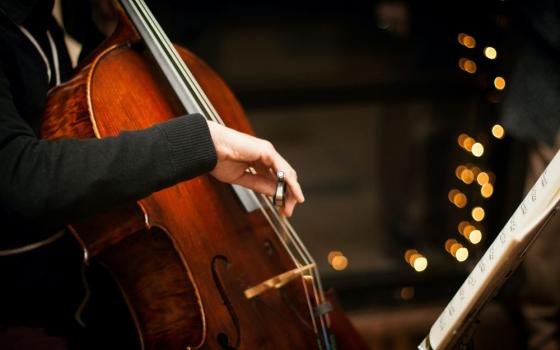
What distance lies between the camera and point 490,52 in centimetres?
160

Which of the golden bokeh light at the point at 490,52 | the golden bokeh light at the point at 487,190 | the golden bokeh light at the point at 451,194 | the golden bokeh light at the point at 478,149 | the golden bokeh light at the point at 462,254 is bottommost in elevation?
the golden bokeh light at the point at 462,254

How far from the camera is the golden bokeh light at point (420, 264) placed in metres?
1.78

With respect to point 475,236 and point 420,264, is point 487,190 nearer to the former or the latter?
point 475,236

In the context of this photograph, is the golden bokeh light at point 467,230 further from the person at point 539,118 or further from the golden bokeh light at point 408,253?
the person at point 539,118

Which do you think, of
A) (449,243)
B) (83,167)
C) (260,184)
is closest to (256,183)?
(260,184)

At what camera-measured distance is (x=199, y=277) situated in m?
0.78

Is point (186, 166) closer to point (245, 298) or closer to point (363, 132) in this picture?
point (245, 298)

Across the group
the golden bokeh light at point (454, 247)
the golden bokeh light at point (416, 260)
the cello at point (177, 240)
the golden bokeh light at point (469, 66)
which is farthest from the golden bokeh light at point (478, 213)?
the cello at point (177, 240)

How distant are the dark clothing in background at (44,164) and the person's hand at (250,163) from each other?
0.11ft

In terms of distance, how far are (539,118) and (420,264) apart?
2.38 ft

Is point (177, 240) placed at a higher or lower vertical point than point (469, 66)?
lower

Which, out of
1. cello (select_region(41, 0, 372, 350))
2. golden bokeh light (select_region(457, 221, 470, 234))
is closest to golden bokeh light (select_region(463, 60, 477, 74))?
golden bokeh light (select_region(457, 221, 470, 234))

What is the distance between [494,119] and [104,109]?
4.39ft

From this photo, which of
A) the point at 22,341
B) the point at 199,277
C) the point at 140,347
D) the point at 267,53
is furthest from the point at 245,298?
the point at 267,53
